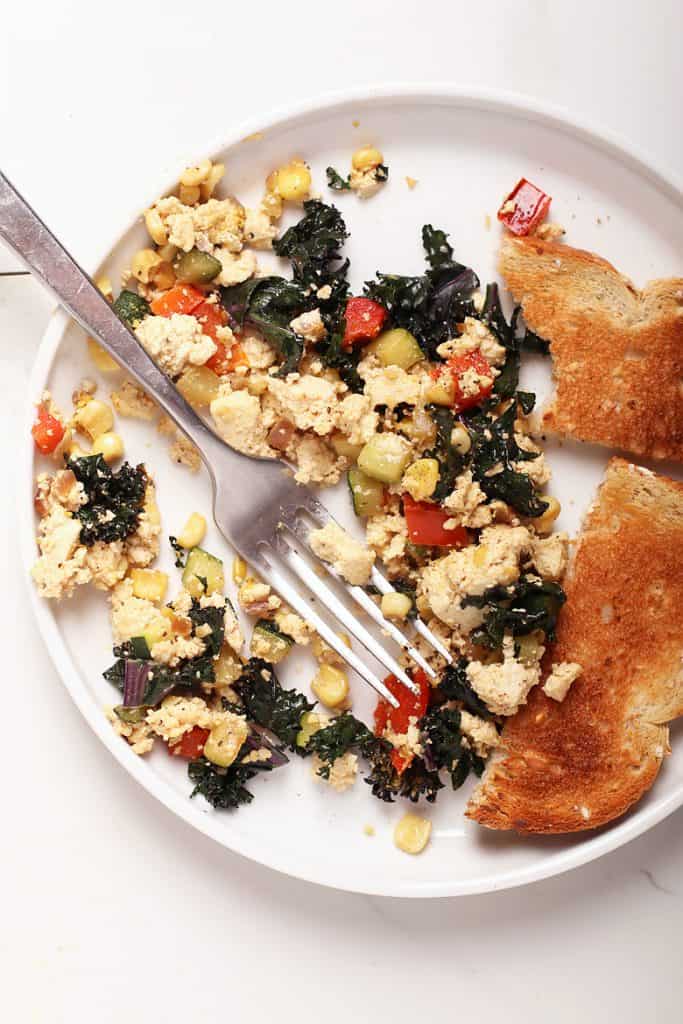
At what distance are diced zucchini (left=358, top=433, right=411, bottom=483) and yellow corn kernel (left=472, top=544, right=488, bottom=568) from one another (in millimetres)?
398

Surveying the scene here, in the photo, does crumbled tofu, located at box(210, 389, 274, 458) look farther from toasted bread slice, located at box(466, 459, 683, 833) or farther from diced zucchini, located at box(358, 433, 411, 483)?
toasted bread slice, located at box(466, 459, 683, 833)

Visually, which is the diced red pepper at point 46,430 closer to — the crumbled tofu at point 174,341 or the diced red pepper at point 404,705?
the crumbled tofu at point 174,341

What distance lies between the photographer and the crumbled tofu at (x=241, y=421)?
334 cm

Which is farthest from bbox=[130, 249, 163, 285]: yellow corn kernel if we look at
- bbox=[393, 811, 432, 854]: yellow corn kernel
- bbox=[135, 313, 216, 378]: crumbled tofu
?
bbox=[393, 811, 432, 854]: yellow corn kernel

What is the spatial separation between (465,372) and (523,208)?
0.72 metres

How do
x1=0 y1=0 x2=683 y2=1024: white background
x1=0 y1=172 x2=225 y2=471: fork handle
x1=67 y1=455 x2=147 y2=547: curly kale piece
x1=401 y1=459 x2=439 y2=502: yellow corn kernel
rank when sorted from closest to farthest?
x1=0 y1=172 x2=225 y2=471: fork handle
x1=401 y1=459 x2=439 y2=502: yellow corn kernel
x1=67 y1=455 x2=147 y2=547: curly kale piece
x1=0 y1=0 x2=683 y2=1024: white background

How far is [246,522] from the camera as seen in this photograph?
11.3 ft

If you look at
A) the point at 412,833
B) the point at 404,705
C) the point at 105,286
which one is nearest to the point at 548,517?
the point at 404,705

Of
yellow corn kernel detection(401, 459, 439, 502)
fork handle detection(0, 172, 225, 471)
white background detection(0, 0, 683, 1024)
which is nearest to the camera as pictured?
fork handle detection(0, 172, 225, 471)

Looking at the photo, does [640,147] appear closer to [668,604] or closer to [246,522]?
[668,604]

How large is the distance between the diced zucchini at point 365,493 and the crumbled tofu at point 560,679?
912mm

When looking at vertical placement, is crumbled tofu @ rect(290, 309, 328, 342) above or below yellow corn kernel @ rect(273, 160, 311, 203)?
below

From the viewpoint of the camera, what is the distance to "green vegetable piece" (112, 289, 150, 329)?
337cm

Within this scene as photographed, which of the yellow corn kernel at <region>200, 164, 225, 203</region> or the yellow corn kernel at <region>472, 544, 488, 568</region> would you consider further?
the yellow corn kernel at <region>200, 164, 225, 203</region>
